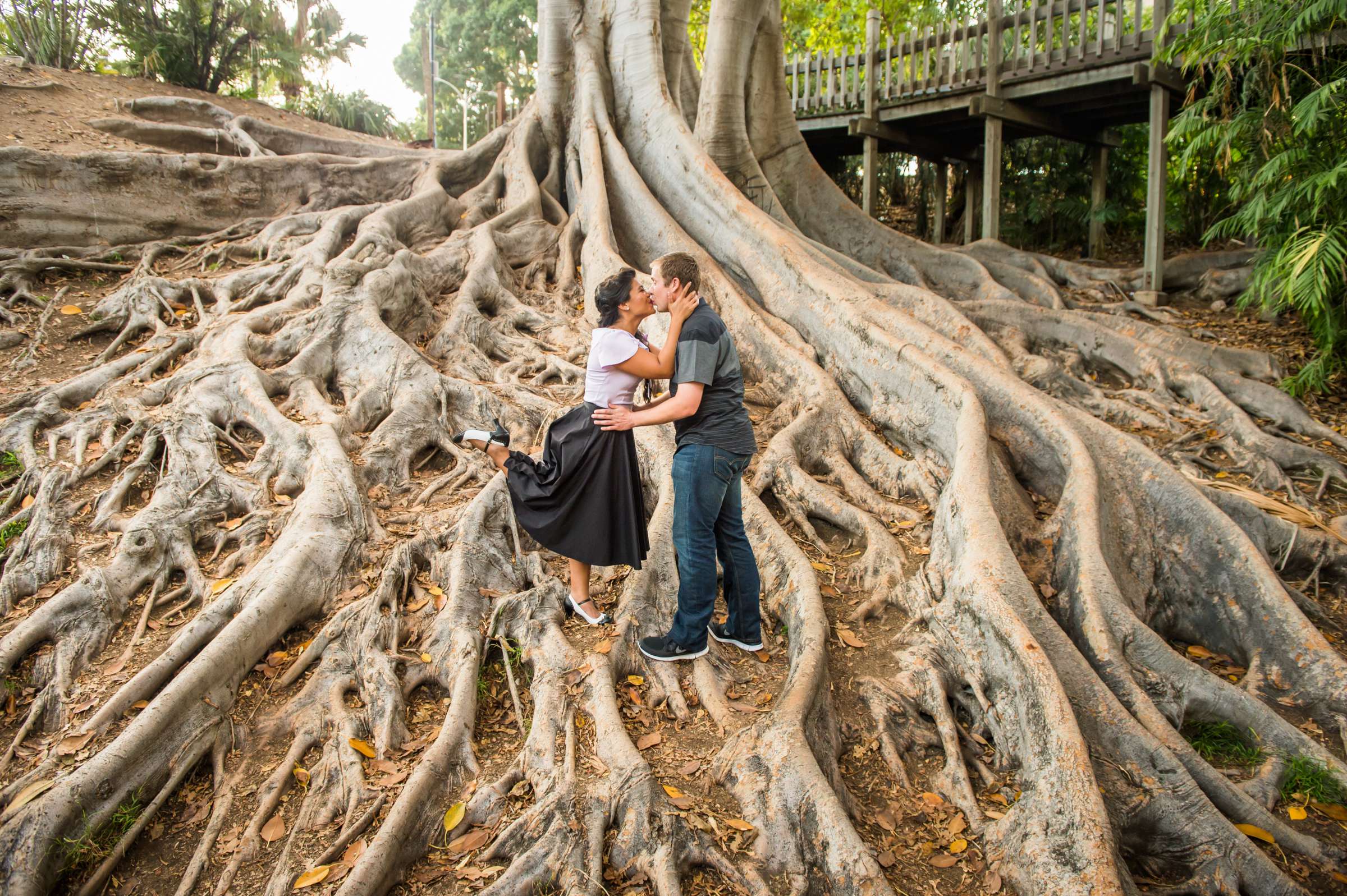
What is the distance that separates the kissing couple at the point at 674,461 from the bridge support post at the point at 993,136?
7.94 m

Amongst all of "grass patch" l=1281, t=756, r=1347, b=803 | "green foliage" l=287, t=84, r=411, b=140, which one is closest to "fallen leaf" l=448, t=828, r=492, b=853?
Answer: "grass patch" l=1281, t=756, r=1347, b=803

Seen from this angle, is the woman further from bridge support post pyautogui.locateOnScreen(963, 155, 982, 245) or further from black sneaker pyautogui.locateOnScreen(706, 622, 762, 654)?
bridge support post pyautogui.locateOnScreen(963, 155, 982, 245)

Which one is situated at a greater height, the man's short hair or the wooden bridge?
the wooden bridge

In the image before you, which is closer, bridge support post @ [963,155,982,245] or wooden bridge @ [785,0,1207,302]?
wooden bridge @ [785,0,1207,302]

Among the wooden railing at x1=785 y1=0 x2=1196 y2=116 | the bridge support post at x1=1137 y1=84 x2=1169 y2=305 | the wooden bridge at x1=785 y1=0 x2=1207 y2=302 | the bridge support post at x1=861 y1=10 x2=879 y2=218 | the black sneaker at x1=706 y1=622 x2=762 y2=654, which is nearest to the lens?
the black sneaker at x1=706 y1=622 x2=762 y2=654

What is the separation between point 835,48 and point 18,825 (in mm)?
19208

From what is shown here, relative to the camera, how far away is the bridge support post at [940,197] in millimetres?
13398

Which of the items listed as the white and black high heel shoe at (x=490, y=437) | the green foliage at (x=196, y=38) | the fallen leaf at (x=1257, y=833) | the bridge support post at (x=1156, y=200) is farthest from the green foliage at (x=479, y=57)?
the fallen leaf at (x=1257, y=833)

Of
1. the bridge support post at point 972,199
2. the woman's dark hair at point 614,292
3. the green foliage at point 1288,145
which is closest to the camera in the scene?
the woman's dark hair at point 614,292

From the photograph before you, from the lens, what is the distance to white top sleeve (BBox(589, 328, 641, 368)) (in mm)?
3311

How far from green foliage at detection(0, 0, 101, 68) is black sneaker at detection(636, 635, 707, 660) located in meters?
11.8

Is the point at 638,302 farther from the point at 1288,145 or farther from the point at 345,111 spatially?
the point at 345,111

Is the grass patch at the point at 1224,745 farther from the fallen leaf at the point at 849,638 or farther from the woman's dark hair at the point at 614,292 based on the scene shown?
the woman's dark hair at the point at 614,292

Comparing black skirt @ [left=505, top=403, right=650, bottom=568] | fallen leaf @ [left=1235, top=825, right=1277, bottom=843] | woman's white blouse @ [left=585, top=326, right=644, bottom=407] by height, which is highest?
woman's white blouse @ [left=585, top=326, right=644, bottom=407]
